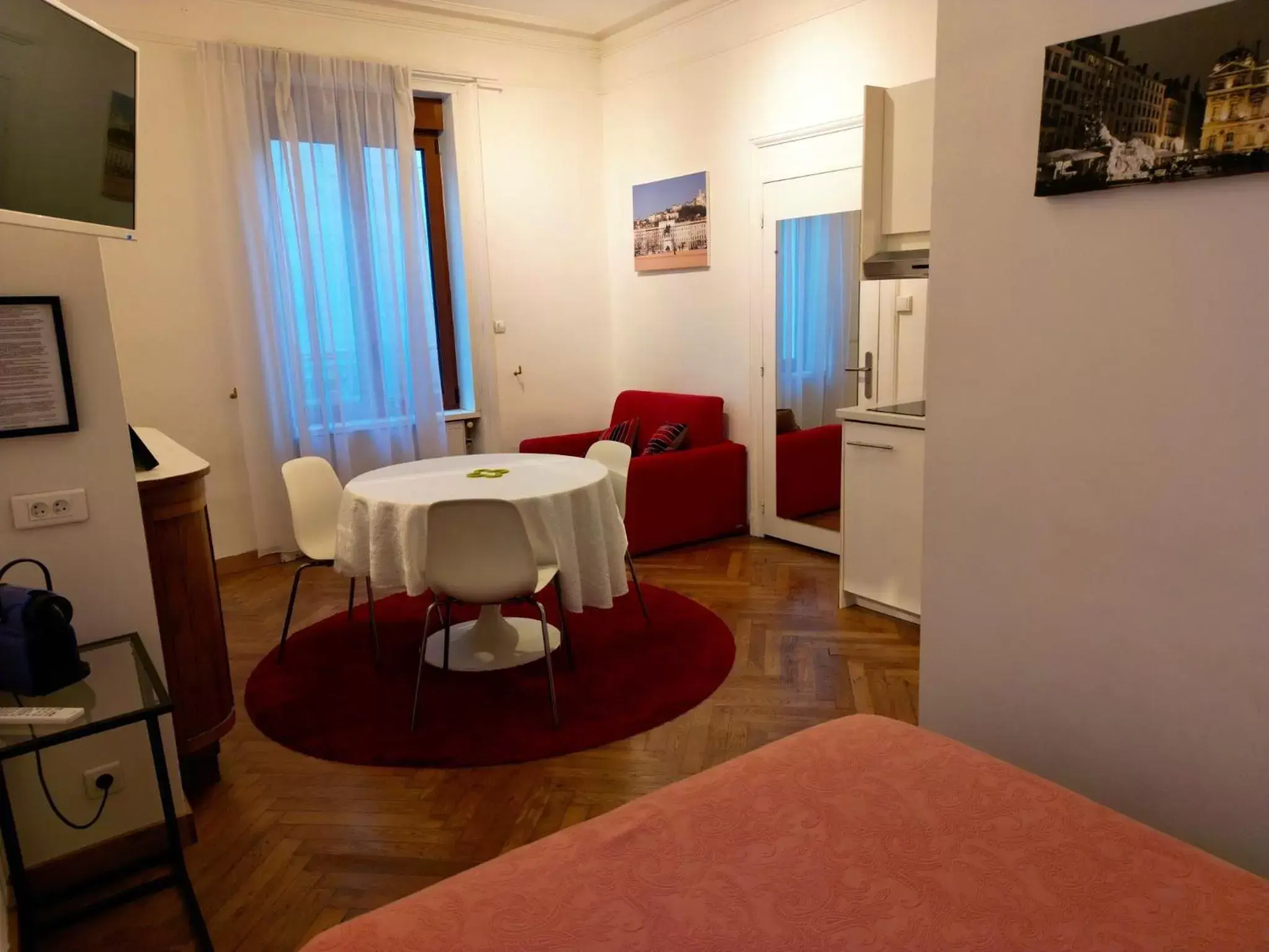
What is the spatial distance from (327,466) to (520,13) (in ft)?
10.6

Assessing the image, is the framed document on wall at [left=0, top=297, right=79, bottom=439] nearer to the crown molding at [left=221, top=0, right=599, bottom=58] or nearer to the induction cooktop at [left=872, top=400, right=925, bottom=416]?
the induction cooktop at [left=872, top=400, right=925, bottom=416]

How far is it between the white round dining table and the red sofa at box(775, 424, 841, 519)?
1675mm

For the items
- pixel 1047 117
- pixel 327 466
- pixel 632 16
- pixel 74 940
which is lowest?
pixel 74 940

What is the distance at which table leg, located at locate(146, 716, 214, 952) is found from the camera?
1.86 metres

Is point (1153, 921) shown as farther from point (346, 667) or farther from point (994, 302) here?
point (346, 667)

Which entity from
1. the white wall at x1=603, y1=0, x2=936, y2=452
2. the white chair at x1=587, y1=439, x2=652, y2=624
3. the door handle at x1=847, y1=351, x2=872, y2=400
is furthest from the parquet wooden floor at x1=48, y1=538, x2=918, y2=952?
the white wall at x1=603, y1=0, x2=936, y2=452

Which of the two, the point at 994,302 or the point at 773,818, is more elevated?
the point at 994,302

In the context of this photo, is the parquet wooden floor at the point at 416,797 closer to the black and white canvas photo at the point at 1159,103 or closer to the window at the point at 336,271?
the window at the point at 336,271

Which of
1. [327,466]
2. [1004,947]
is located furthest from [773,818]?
[327,466]

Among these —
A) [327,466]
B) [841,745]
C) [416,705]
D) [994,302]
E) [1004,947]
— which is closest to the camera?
[1004,947]

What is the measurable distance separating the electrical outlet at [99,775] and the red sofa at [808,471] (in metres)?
3.57

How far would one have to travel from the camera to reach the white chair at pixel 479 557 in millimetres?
2793

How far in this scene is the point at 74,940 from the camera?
2004mm

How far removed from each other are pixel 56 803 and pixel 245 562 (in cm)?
283
